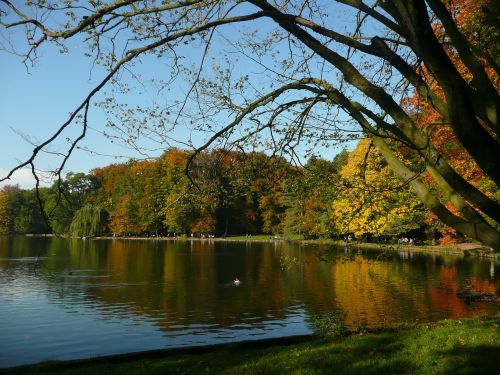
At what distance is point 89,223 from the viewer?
82750 millimetres

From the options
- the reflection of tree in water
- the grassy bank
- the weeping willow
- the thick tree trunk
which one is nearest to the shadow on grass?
the grassy bank

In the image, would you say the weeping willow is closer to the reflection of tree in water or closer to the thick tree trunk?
the reflection of tree in water

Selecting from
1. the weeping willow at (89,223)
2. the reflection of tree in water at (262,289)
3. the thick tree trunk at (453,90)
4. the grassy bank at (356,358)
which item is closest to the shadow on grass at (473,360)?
the grassy bank at (356,358)

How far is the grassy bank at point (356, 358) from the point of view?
288 inches

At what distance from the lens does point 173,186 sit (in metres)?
6.77

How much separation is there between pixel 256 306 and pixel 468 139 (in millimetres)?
18202

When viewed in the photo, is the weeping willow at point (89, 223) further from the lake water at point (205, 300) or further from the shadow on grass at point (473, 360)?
the shadow on grass at point (473, 360)

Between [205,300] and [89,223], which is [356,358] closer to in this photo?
[205,300]

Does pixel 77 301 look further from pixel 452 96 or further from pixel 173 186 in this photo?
pixel 452 96

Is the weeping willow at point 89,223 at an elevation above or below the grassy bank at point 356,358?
above

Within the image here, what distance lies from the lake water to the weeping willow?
136ft

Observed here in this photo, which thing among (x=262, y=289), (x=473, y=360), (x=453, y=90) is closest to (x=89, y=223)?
(x=262, y=289)

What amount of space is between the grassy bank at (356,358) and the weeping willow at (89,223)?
224 ft

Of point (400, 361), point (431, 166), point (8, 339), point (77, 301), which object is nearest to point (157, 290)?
point (77, 301)
